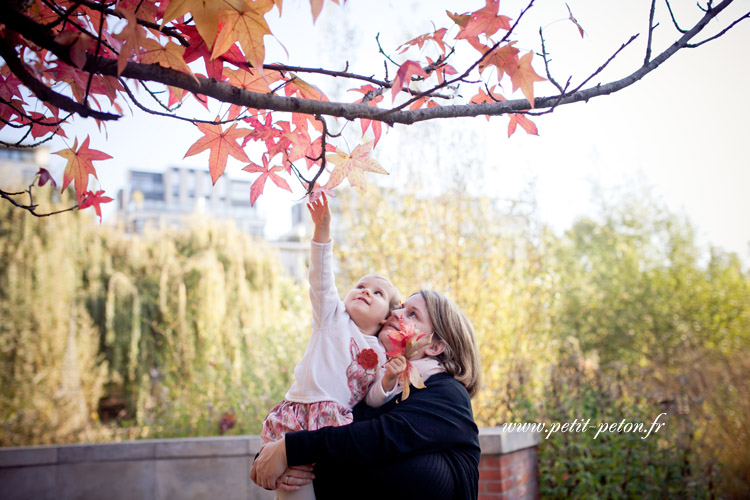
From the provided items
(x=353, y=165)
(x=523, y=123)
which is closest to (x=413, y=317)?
(x=353, y=165)

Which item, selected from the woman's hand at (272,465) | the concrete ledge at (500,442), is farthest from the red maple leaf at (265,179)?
the concrete ledge at (500,442)

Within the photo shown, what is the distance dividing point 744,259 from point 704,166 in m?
2.89

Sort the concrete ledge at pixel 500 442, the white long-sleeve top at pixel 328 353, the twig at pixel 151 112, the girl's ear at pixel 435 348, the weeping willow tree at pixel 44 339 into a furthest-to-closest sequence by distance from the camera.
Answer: the weeping willow tree at pixel 44 339
the concrete ledge at pixel 500 442
the girl's ear at pixel 435 348
the white long-sleeve top at pixel 328 353
the twig at pixel 151 112

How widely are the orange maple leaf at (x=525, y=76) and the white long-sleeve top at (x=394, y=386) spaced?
0.85 metres

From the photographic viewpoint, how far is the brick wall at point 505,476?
3.12m

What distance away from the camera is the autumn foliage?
37.9 inches

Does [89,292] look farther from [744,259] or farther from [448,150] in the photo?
[744,259]

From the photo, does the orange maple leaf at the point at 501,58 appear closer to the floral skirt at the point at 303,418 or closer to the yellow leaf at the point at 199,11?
the yellow leaf at the point at 199,11

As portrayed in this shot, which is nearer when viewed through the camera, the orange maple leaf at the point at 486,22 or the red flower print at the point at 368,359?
the orange maple leaf at the point at 486,22

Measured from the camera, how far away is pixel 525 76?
1.23m

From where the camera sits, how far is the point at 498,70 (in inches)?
50.4

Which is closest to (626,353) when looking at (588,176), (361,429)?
(588,176)

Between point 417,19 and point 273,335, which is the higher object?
point 417,19

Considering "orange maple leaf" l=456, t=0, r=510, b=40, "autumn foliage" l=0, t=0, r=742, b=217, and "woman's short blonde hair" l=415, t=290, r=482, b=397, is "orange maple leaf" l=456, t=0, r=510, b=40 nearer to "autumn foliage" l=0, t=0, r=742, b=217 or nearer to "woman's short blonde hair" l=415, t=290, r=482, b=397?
"autumn foliage" l=0, t=0, r=742, b=217
